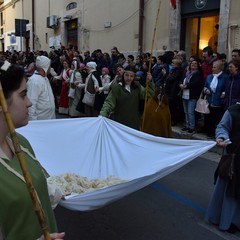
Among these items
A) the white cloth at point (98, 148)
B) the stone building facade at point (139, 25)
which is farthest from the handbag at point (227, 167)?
the stone building facade at point (139, 25)

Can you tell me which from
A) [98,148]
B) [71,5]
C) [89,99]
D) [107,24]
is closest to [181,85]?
[89,99]

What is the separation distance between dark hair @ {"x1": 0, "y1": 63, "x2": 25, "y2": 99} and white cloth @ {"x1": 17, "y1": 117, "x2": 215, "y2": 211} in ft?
8.31

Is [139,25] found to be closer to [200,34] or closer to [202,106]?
[200,34]

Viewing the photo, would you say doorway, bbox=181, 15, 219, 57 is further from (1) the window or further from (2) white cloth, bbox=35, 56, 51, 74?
(1) the window

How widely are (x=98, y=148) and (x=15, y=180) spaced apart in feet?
10.7

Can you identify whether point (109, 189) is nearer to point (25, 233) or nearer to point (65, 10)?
point (25, 233)

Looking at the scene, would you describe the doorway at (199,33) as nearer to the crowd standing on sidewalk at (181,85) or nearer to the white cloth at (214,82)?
the crowd standing on sidewalk at (181,85)

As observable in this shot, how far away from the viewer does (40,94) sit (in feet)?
17.5

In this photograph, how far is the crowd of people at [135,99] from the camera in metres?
1.74

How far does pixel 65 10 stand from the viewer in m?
20.8

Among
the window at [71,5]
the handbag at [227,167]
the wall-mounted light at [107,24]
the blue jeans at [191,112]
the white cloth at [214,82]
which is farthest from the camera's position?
the window at [71,5]

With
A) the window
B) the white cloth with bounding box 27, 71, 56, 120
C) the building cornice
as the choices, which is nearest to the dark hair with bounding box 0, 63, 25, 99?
the white cloth with bounding box 27, 71, 56, 120

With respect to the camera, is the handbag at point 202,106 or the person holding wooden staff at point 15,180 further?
the handbag at point 202,106

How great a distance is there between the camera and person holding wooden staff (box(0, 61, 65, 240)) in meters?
1.59
